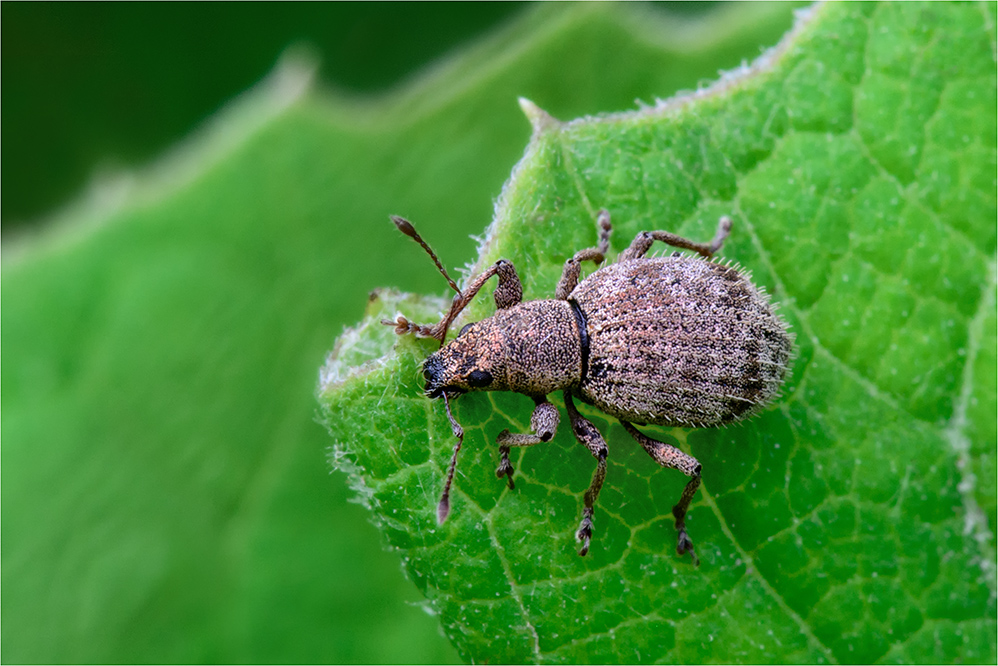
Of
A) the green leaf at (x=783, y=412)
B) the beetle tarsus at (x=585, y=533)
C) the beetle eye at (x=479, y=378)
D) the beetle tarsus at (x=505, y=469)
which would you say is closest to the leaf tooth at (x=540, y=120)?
the green leaf at (x=783, y=412)

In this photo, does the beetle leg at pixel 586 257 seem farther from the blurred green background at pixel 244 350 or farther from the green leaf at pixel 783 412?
the blurred green background at pixel 244 350

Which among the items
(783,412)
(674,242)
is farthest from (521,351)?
(783,412)

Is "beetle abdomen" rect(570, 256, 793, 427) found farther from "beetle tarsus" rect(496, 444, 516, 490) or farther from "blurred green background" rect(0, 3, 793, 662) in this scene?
"blurred green background" rect(0, 3, 793, 662)

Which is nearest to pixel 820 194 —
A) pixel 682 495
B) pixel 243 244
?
pixel 682 495

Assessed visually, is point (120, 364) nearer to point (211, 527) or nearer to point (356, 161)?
point (211, 527)

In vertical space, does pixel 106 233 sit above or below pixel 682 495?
above

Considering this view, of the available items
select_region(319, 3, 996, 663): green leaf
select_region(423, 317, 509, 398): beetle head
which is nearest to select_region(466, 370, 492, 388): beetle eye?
select_region(423, 317, 509, 398): beetle head

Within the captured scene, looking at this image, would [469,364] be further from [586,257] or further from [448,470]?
[586,257]
